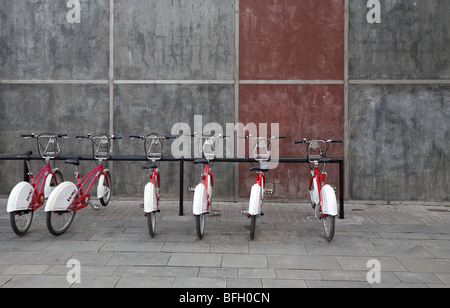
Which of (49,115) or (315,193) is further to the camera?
(49,115)

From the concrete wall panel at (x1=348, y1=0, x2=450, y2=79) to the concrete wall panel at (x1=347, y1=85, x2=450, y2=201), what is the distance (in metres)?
0.32

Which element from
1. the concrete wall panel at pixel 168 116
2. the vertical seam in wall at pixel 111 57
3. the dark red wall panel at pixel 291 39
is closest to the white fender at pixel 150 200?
the concrete wall panel at pixel 168 116

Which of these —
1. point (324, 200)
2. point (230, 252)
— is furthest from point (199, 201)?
point (324, 200)

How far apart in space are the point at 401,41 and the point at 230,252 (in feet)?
19.0

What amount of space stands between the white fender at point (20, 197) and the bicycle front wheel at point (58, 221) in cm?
38

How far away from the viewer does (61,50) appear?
26.9 feet

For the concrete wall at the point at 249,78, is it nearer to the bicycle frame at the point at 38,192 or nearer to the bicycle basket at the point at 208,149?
the bicycle basket at the point at 208,149

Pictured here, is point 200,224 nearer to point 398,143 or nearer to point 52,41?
point 398,143

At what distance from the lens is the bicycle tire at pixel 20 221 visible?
521cm

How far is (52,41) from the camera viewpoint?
323 inches

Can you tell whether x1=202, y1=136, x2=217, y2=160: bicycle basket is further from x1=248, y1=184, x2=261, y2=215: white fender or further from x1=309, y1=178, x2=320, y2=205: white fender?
x1=309, y1=178, x2=320, y2=205: white fender

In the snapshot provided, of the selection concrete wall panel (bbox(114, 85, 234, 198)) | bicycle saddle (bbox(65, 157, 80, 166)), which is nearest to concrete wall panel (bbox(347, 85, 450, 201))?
concrete wall panel (bbox(114, 85, 234, 198))
